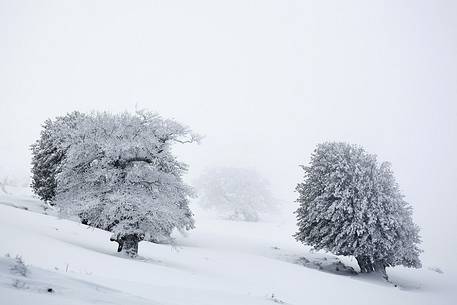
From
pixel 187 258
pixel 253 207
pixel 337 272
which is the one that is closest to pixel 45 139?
pixel 187 258

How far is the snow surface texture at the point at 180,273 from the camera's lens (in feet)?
24.0

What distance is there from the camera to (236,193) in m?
64.2

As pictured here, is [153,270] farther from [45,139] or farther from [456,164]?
[456,164]

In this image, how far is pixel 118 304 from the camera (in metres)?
6.53

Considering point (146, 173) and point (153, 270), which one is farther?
point (146, 173)

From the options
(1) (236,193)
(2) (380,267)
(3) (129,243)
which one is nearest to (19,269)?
(3) (129,243)

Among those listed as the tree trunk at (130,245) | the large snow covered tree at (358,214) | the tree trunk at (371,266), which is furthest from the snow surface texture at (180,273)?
the large snow covered tree at (358,214)

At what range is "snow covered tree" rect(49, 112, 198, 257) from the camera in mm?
18625

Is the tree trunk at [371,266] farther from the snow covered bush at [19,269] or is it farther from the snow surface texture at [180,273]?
the snow covered bush at [19,269]

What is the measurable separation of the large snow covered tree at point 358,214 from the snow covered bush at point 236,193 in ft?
109

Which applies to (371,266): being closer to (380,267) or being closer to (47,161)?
(380,267)

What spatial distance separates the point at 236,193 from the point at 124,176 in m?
45.3

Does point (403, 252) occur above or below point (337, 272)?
above

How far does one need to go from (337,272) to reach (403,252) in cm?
522
